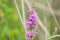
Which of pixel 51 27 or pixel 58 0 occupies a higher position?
pixel 58 0

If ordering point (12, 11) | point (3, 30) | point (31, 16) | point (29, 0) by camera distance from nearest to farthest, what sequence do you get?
point (31, 16) < point (29, 0) < point (3, 30) < point (12, 11)

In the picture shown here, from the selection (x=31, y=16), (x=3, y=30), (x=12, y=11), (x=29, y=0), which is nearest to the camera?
(x=31, y=16)

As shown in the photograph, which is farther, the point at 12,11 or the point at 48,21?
the point at 12,11

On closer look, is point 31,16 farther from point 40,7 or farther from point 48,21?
point 48,21

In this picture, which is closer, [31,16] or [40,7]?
[31,16]

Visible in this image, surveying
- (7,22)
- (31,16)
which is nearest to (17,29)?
(7,22)

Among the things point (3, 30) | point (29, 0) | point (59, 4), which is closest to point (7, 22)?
point (3, 30)

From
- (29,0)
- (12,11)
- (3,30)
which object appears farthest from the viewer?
(12,11)

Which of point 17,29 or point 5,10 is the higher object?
point 5,10

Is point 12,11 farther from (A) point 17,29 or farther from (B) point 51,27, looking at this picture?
→ (B) point 51,27
